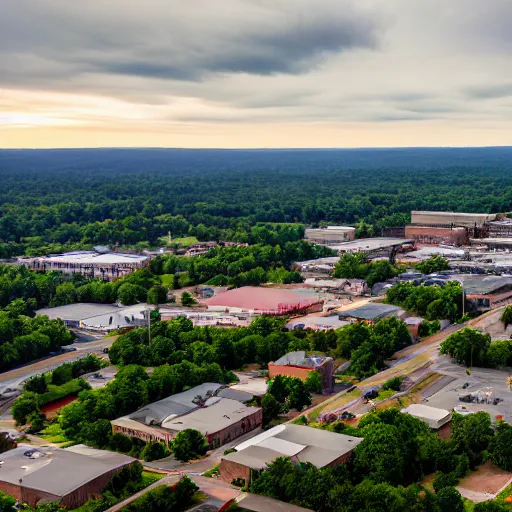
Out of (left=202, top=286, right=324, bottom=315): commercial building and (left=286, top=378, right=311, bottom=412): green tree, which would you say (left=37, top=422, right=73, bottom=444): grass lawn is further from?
(left=202, top=286, right=324, bottom=315): commercial building

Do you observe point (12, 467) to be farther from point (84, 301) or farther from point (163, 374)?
point (84, 301)

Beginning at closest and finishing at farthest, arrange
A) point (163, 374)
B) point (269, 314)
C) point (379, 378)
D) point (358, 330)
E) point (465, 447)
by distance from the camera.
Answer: point (465, 447)
point (163, 374)
point (379, 378)
point (358, 330)
point (269, 314)

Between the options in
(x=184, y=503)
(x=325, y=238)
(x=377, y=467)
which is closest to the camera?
(x=184, y=503)

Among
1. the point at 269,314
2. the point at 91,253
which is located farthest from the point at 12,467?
the point at 91,253

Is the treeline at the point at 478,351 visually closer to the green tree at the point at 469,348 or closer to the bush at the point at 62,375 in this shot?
the green tree at the point at 469,348

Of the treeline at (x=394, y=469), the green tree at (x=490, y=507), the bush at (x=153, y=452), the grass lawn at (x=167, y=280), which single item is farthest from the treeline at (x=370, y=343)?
the grass lawn at (x=167, y=280)

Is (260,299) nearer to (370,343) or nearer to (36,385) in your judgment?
(370,343)

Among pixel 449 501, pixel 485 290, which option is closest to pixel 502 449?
pixel 449 501
